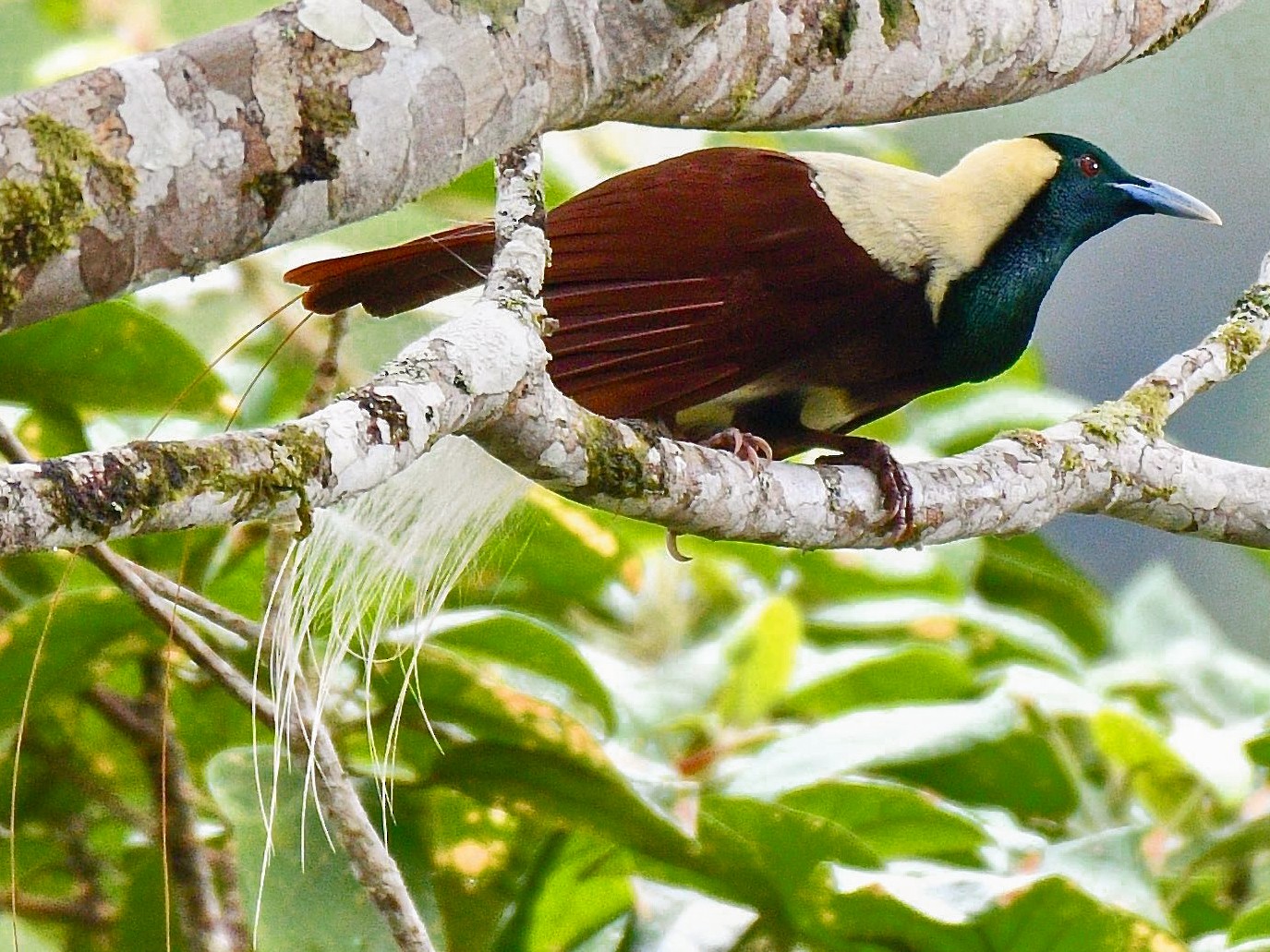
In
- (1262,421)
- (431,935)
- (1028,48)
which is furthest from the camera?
(1262,421)

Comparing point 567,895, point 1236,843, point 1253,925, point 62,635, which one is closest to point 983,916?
point 1253,925

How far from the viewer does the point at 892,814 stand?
1.89 metres

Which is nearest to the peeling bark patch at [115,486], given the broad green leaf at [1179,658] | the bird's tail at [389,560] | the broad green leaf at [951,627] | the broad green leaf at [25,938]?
the bird's tail at [389,560]

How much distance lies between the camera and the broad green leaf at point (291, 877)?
4.69ft

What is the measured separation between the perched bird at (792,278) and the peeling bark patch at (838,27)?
22.9 inches

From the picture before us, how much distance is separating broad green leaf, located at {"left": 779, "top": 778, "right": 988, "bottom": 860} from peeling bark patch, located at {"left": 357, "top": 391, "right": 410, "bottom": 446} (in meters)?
1.02

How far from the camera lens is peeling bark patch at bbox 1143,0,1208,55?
1.43m

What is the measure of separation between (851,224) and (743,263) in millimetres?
177

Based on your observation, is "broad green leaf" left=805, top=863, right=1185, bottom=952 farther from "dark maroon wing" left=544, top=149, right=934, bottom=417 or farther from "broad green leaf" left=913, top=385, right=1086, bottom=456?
"broad green leaf" left=913, top=385, right=1086, bottom=456

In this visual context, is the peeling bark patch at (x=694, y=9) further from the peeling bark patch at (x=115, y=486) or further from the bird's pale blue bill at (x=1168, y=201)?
the bird's pale blue bill at (x=1168, y=201)

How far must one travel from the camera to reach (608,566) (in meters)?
2.25

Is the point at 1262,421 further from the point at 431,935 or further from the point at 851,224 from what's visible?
the point at 431,935

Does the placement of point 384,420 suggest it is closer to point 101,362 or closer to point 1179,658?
point 101,362

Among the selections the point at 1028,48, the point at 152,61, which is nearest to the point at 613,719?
the point at 1028,48
